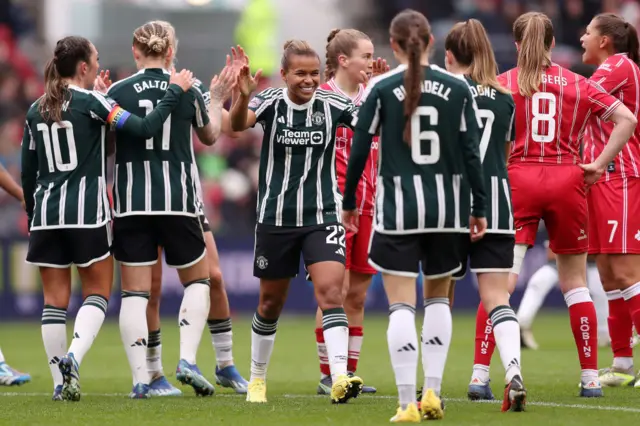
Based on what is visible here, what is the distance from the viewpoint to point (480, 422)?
6406 millimetres

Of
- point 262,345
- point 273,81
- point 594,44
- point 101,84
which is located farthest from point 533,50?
point 273,81

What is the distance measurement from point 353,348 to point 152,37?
8.07 ft

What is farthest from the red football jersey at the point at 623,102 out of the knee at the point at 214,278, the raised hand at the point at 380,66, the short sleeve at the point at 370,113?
the knee at the point at 214,278

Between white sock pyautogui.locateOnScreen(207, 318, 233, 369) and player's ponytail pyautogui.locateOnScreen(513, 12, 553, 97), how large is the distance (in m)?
2.63

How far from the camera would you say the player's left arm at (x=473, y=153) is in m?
6.54

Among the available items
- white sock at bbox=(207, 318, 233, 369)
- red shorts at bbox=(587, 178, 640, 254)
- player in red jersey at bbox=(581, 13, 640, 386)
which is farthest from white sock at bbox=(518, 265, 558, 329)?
white sock at bbox=(207, 318, 233, 369)

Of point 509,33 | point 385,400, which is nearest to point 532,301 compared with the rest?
point 385,400

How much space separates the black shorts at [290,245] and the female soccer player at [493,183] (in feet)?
2.92

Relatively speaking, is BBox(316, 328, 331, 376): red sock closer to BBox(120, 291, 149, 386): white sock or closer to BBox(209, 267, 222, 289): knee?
BBox(209, 267, 222, 289): knee

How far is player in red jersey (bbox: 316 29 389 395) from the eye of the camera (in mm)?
8367

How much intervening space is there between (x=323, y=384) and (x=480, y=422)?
2159 millimetres

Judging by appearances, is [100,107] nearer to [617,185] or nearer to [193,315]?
[193,315]

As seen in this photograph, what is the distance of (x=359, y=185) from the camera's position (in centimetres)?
859

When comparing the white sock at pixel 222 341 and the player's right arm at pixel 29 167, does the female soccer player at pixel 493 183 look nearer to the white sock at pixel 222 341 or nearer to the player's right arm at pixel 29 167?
the white sock at pixel 222 341
